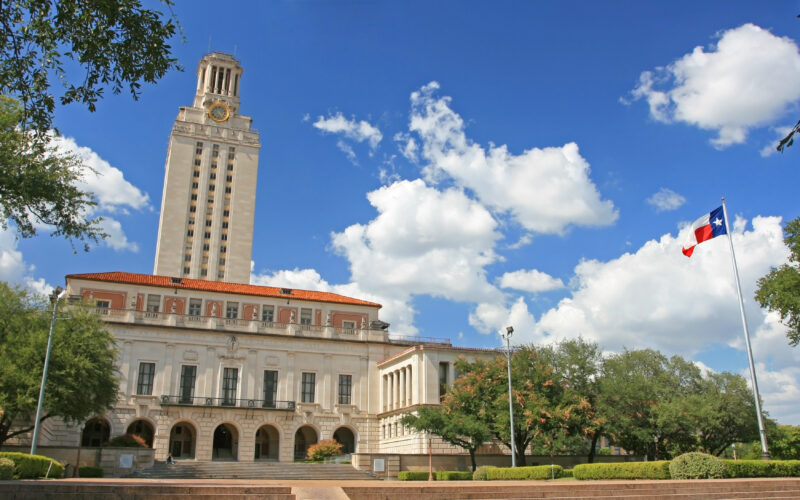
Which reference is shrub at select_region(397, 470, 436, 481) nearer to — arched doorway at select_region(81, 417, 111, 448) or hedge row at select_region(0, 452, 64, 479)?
hedge row at select_region(0, 452, 64, 479)

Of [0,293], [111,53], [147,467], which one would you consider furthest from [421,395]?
[111,53]

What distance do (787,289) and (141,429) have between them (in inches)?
2022

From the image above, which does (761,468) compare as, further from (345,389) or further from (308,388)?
(308,388)

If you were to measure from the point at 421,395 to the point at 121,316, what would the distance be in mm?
27528

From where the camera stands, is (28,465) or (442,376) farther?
(442,376)

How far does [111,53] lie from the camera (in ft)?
43.4

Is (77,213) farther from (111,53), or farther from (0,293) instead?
(0,293)

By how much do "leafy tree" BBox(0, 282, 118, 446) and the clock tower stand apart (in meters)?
47.5

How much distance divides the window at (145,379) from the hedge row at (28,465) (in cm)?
2891

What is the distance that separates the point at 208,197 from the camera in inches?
3654

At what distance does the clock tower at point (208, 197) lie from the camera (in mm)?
90250

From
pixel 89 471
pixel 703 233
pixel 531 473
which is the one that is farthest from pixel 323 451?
pixel 703 233

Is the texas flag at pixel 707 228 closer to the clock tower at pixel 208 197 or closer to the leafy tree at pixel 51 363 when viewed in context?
the leafy tree at pixel 51 363

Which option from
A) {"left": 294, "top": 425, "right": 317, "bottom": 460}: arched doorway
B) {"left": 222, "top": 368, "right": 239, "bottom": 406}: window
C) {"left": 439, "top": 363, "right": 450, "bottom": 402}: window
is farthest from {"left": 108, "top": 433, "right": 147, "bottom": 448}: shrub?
{"left": 439, "top": 363, "right": 450, "bottom": 402}: window
